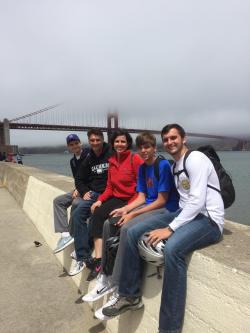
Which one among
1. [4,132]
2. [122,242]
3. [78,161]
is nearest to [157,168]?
[122,242]

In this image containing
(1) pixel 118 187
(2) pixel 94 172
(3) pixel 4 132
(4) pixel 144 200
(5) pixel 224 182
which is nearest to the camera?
(5) pixel 224 182

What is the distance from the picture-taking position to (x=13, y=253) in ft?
18.1

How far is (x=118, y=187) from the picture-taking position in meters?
3.68

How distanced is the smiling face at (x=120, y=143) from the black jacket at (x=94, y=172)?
1.65 feet

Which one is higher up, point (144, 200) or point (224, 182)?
point (224, 182)

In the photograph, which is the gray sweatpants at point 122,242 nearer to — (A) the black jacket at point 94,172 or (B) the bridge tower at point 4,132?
(A) the black jacket at point 94,172

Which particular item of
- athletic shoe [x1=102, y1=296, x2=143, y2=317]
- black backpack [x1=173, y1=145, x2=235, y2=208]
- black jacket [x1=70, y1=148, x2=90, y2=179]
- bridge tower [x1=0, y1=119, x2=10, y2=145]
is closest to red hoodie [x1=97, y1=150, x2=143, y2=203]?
black jacket [x1=70, y1=148, x2=90, y2=179]

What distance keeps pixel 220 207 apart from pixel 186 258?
0.47 metres

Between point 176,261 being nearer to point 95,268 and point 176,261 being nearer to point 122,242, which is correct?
point 122,242

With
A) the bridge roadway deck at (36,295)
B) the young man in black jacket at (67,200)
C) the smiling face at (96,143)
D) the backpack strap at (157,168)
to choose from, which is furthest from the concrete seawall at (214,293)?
the smiling face at (96,143)

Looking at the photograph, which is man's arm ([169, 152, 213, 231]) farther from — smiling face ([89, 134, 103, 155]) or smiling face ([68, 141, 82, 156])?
smiling face ([68, 141, 82, 156])

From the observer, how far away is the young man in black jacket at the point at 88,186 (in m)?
3.79

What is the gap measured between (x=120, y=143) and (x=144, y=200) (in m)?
0.68

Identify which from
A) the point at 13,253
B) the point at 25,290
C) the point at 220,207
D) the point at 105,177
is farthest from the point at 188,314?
the point at 13,253
